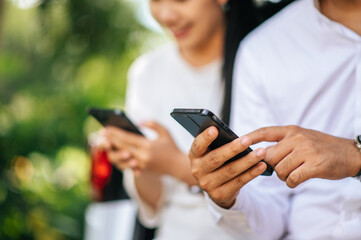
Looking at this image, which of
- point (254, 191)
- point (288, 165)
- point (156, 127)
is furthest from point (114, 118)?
point (288, 165)

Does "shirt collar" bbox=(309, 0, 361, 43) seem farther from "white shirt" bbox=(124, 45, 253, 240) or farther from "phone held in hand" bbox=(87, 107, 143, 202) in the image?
"phone held in hand" bbox=(87, 107, 143, 202)

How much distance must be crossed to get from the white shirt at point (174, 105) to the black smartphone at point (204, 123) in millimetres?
744

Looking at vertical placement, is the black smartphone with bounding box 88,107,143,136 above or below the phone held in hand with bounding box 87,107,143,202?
above

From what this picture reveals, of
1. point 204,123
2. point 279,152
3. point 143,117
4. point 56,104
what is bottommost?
point 56,104

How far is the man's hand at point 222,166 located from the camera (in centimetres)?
96

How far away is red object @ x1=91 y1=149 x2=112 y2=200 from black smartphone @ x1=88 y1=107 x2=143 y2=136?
0.29m

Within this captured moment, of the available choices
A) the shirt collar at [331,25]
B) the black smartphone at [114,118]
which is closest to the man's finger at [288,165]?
the shirt collar at [331,25]

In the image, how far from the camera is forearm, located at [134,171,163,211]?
1854 mm

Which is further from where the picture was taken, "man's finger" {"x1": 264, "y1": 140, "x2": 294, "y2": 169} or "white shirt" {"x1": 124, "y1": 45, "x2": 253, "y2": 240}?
"white shirt" {"x1": 124, "y1": 45, "x2": 253, "y2": 240}

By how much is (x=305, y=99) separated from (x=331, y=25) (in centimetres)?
19

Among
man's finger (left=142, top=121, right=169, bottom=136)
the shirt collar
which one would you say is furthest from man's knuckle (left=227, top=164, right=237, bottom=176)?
man's finger (left=142, top=121, right=169, bottom=136)

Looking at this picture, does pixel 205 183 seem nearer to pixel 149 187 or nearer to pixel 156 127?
pixel 156 127

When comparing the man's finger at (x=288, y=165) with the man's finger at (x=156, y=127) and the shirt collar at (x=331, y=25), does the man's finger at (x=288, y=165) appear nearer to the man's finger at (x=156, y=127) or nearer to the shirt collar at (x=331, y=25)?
the shirt collar at (x=331, y=25)

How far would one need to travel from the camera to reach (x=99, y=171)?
196 centimetres
